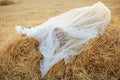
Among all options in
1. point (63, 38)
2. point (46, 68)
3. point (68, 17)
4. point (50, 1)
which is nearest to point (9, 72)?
point (46, 68)

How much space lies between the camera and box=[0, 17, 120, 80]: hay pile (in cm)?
428

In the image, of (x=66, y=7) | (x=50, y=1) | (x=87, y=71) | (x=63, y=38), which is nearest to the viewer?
(x=87, y=71)

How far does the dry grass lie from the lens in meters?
4.28

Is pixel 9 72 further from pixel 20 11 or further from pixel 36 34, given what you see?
pixel 20 11

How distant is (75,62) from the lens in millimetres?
4336

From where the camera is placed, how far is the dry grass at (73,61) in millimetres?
4281

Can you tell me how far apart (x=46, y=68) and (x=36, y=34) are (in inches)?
28.9

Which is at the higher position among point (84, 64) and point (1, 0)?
point (84, 64)

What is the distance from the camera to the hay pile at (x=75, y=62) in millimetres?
4281

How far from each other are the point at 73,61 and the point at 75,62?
0.04 meters

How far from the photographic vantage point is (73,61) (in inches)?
172

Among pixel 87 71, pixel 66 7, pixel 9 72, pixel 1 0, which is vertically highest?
pixel 87 71

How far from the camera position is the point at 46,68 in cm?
446

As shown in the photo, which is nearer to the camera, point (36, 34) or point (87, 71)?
point (87, 71)
